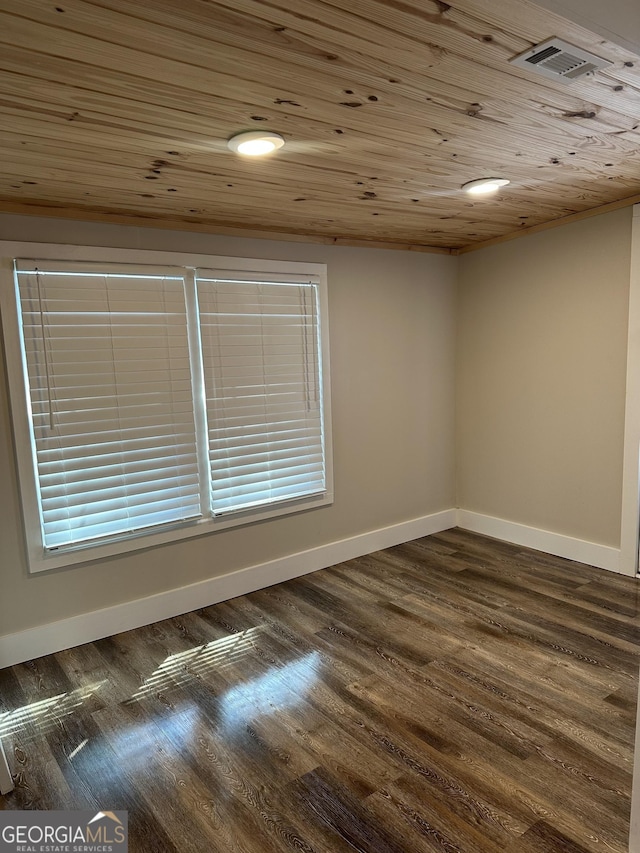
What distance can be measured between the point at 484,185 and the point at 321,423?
1.83 m

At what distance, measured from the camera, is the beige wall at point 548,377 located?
3.60 m

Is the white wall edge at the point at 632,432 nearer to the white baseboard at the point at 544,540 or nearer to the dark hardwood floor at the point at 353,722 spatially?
the white baseboard at the point at 544,540

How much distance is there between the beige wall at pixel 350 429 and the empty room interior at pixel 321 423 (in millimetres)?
22

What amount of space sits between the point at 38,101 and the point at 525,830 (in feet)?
8.80

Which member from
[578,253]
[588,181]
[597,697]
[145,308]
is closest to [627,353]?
[578,253]

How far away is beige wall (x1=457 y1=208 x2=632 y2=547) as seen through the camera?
3.60m

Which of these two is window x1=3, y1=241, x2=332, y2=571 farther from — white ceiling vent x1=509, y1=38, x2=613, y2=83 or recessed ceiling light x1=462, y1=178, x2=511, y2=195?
white ceiling vent x1=509, y1=38, x2=613, y2=83

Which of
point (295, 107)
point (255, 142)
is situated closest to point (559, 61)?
point (295, 107)

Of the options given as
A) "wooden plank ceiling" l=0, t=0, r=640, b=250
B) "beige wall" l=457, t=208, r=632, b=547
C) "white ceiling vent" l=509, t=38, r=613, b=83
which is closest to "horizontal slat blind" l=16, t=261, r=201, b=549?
"wooden plank ceiling" l=0, t=0, r=640, b=250

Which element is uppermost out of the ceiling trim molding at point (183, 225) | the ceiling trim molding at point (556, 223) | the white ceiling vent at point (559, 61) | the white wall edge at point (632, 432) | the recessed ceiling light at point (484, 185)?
the ceiling trim molding at point (556, 223)

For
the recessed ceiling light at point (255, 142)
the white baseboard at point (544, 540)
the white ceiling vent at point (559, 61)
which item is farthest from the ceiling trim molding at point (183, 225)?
the white baseboard at point (544, 540)

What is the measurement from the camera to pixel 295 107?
1736 mm

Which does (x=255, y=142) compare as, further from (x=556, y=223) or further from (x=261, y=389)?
(x=556, y=223)

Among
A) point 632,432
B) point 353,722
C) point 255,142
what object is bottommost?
point 353,722
